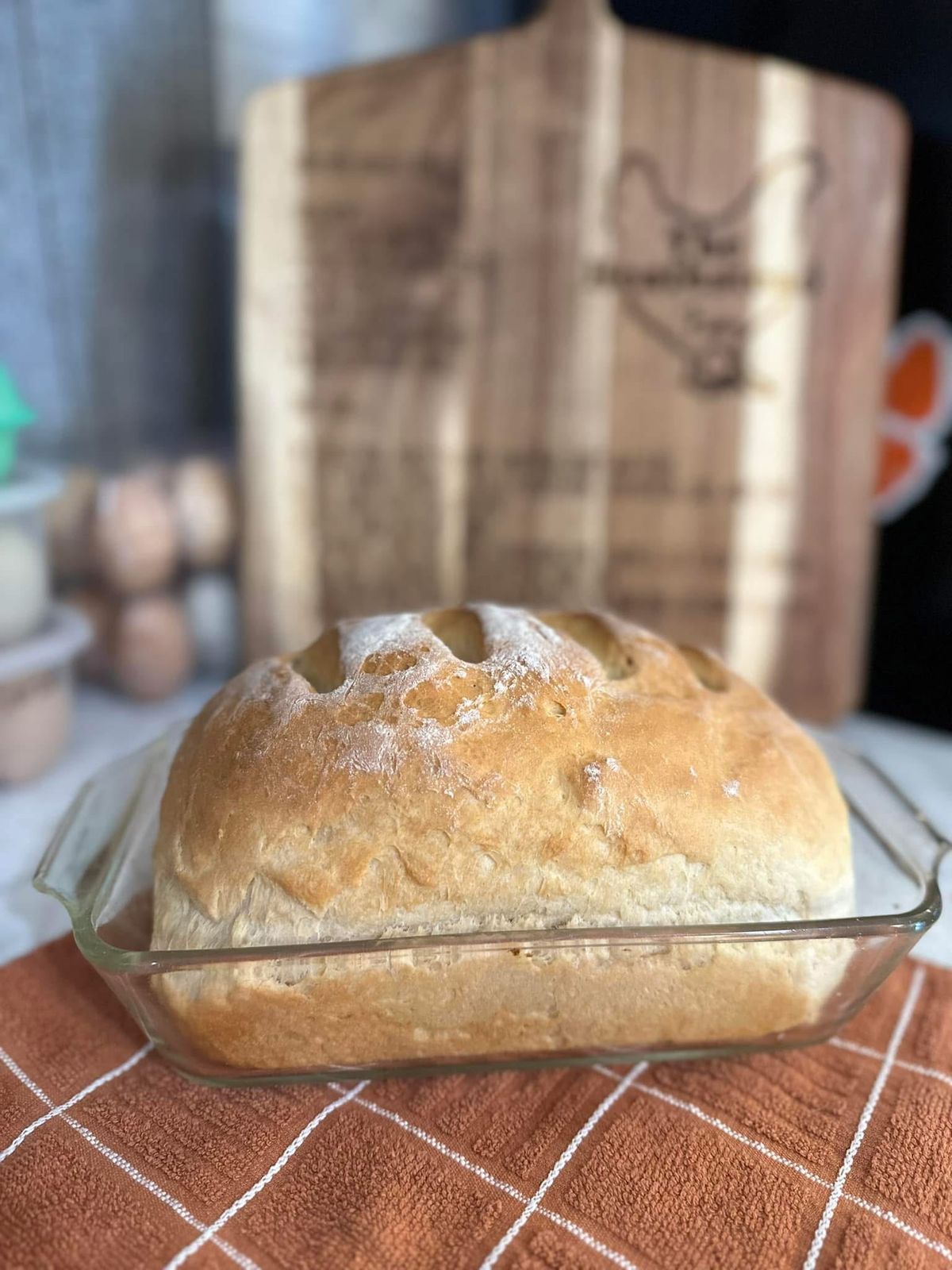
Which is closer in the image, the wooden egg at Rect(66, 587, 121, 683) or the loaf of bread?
the loaf of bread

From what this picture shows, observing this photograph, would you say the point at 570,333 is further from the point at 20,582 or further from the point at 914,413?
the point at 20,582

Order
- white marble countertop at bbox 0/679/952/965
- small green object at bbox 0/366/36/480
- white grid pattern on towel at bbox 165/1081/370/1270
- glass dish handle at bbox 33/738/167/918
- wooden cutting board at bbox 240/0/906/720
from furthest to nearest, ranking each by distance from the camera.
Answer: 1. wooden cutting board at bbox 240/0/906/720
2. small green object at bbox 0/366/36/480
3. white marble countertop at bbox 0/679/952/965
4. glass dish handle at bbox 33/738/167/918
5. white grid pattern on towel at bbox 165/1081/370/1270

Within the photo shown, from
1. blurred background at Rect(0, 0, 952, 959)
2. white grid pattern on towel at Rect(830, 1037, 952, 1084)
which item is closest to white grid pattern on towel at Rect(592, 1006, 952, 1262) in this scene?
white grid pattern on towel at Rect(830, 1037, 952, 1084)

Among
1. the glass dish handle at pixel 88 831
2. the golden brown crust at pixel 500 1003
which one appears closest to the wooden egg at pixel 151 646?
the glass dish handle at pixel 88 831

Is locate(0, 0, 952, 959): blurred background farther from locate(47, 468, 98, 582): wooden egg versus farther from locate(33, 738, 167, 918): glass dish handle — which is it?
locate(33, 738, 167, 918): glass dish handle

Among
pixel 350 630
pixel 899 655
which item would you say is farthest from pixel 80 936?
pixel 899 655

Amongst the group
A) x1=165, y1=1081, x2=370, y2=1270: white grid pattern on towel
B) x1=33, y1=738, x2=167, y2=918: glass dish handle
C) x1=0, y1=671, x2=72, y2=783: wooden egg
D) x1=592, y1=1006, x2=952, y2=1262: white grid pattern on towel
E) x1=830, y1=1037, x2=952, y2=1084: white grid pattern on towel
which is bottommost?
x1=830, y1=1037, x2=952, y2=1084: white grid pattern on towel

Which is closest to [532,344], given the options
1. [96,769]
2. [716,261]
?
[716,261]
